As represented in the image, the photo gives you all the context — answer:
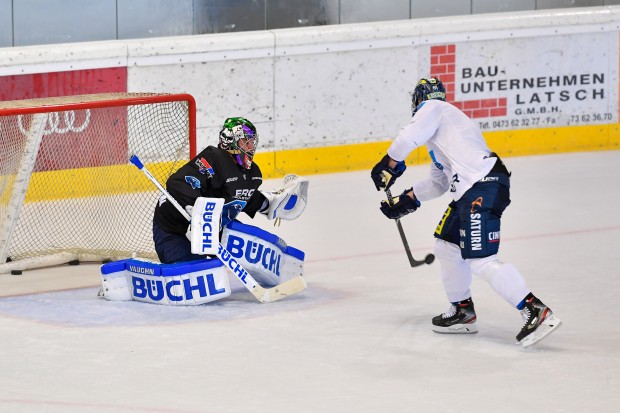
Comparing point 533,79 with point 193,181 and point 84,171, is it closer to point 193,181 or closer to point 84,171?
point 84,171

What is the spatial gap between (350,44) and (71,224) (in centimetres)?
296

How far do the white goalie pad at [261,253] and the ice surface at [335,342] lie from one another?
138mm

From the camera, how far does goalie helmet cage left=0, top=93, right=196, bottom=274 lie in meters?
7.85

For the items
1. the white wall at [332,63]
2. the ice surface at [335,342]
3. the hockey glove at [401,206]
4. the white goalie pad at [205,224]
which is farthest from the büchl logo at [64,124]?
the hockey glove at [401,206]

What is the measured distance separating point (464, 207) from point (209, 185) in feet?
4.52

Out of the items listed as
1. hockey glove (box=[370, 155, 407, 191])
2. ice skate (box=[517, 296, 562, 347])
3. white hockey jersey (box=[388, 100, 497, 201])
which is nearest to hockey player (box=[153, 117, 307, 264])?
hockey glove (box=[370, 155, 407, 191])

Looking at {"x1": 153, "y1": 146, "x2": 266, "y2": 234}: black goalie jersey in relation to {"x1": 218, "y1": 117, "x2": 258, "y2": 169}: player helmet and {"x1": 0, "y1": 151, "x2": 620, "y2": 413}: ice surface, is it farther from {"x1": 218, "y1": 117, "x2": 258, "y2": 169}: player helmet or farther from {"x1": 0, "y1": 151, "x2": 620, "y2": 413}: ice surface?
{"x1": 0, "y1": 151, "x2": 620, "y2": 413}: ice surface

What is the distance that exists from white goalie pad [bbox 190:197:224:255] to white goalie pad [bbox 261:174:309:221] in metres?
0.63

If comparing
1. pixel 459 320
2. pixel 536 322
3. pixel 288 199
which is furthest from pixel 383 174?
pixel 288 199

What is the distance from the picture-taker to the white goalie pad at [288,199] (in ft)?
24.5

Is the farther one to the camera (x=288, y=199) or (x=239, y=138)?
(x=288, y=199)

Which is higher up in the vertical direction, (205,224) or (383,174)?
(383,174)

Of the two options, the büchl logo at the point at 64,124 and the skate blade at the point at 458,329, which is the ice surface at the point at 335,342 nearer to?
the skate blade at the point at 458,329

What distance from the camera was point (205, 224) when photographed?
22.5ft
